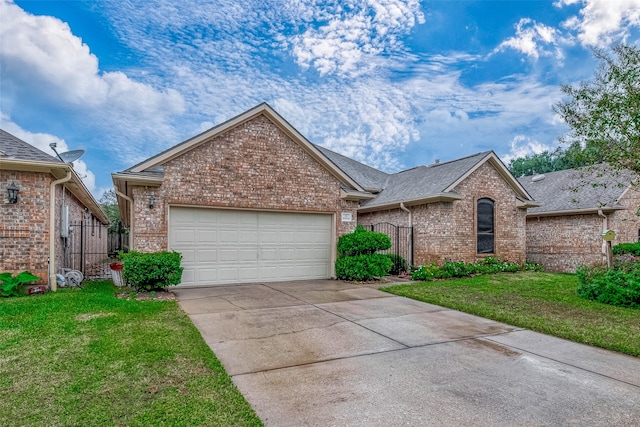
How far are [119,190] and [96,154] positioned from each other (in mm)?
13929

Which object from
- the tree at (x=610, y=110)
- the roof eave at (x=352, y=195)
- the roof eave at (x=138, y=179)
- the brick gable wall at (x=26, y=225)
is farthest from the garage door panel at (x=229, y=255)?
the tree at (x=610, y=110)

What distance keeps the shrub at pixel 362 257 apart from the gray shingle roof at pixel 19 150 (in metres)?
8.13

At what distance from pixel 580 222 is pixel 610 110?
29.3 feet

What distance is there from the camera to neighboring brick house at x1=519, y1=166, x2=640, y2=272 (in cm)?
1502

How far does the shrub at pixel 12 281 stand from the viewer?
8.04 meters

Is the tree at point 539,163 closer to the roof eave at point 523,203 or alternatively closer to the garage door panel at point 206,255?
the roof eave at point 523,203

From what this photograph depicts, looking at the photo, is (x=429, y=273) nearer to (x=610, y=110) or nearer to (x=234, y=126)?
(x=610, y=110)

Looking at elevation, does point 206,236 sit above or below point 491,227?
below

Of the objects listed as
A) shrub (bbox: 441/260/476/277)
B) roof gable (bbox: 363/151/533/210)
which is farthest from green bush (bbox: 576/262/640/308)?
roof gable (bbox: 363/151/533/210)

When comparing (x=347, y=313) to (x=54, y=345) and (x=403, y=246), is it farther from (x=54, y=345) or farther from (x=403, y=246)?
(x=403, y=246)

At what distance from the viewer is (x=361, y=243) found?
11484 mm

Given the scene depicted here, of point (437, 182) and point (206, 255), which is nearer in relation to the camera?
point (206, 255)

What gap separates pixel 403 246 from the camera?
14.7m

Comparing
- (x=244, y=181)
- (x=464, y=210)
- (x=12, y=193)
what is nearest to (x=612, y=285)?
(x=464, y=210)
